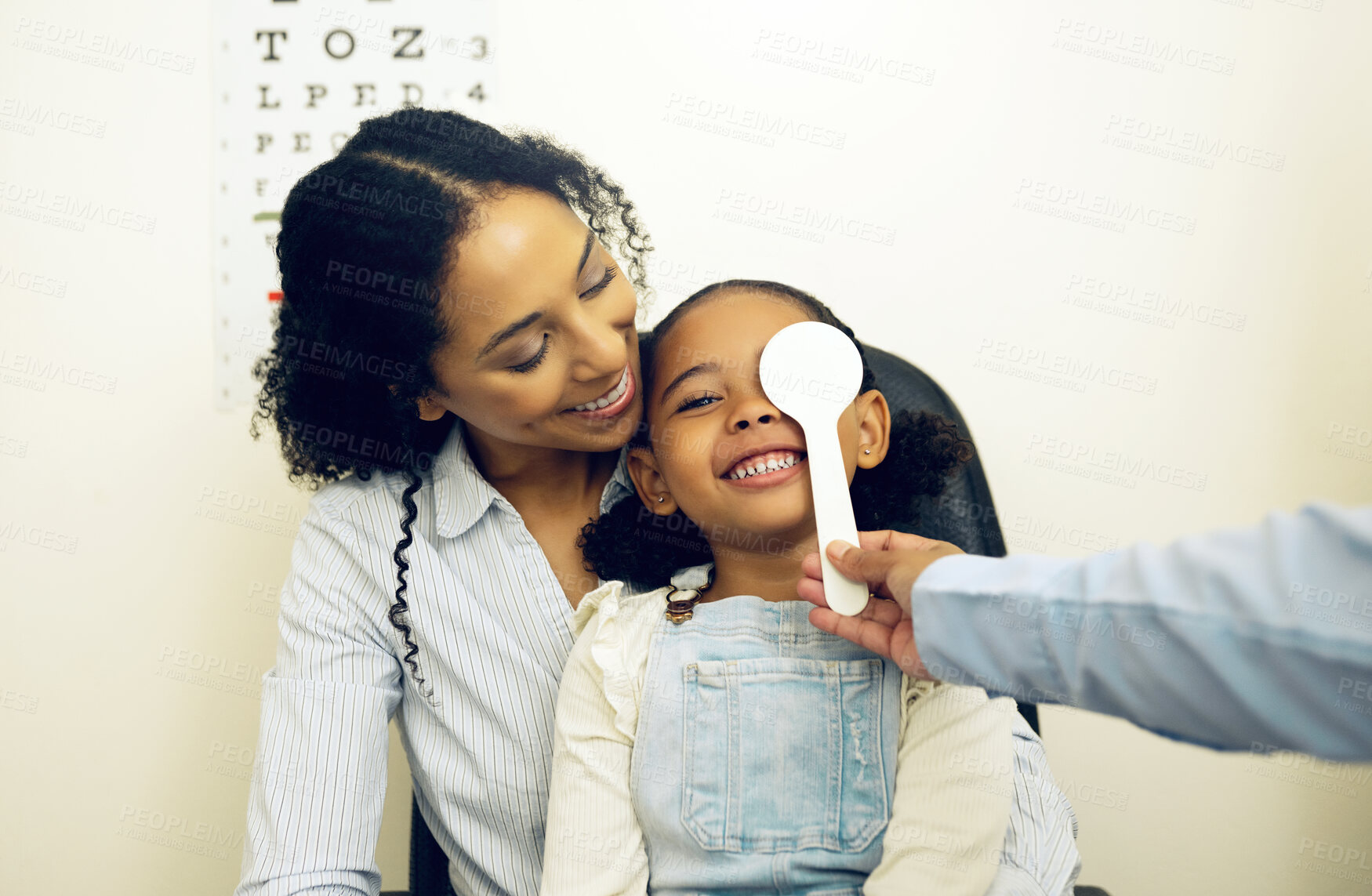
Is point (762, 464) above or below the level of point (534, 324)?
below

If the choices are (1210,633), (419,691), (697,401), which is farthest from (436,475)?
(1210,633)

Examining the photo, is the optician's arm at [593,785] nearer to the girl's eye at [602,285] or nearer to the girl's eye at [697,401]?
the girl's eye at [697,401]

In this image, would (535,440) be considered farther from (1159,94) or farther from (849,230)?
(1159,94)

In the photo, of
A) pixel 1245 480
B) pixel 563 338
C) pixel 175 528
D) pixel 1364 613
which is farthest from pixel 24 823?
pixel 1245 480

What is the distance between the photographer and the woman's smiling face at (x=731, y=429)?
107cm

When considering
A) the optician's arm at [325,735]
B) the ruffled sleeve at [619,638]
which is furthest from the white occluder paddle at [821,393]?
the optician's arm at [325,735]

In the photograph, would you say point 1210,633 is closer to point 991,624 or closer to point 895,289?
point 991,624

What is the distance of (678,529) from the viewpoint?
1275mm

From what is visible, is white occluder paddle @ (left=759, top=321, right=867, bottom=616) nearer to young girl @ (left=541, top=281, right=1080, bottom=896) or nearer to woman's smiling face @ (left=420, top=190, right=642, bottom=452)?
young girl @ (left=541, top=281, right=1080, bottom=896)

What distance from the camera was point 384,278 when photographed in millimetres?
1077

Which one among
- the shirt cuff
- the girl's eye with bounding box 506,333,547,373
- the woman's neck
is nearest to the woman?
the girl's eye with bounding box 506,333,547,373

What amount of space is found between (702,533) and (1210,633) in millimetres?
739

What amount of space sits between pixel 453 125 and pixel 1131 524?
54.8 inches

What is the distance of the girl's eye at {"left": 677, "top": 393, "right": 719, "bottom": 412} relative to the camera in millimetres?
1117
